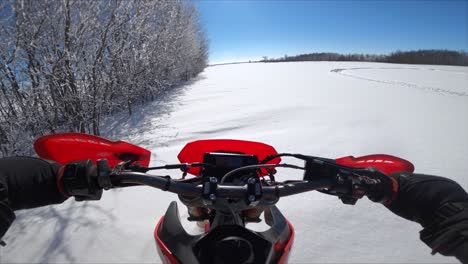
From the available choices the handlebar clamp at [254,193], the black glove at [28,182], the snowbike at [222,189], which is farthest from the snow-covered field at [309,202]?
the handlebar clamp at [254,193]

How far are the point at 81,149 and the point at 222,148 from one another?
0.72 m

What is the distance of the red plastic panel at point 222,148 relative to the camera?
56.6 inches

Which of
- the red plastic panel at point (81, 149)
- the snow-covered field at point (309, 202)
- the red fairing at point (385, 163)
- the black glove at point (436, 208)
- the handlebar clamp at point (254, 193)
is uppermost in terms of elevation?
the red plastic panel at point (81, 149)

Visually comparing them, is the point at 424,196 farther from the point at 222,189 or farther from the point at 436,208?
the point at 222,189

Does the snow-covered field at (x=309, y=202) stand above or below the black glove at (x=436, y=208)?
below

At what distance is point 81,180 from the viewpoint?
88cm

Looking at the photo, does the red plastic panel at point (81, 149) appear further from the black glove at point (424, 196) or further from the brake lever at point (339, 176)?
the black glove at point (424, 196)

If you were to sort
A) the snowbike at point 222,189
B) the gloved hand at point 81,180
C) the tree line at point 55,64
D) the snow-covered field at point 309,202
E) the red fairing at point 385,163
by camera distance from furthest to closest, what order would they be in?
1. the tree line at point 55,64
2. the snow-covered field at point 309,202
3. the red fairing at point 385,163
4. the gloved hand at point 81,180
5. the snowbike at point 222,189

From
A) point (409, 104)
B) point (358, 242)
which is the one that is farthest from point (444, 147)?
point (409, 104)

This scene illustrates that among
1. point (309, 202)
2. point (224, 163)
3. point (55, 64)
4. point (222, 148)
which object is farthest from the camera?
point (55, 64)

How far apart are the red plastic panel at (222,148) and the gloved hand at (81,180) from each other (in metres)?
0.63

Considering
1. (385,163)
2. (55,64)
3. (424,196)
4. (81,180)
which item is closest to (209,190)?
(81,180)

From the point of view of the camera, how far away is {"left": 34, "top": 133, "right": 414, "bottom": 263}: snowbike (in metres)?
0.64

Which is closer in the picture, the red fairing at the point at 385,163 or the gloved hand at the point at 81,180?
the gloved hand at the point at 81,180
